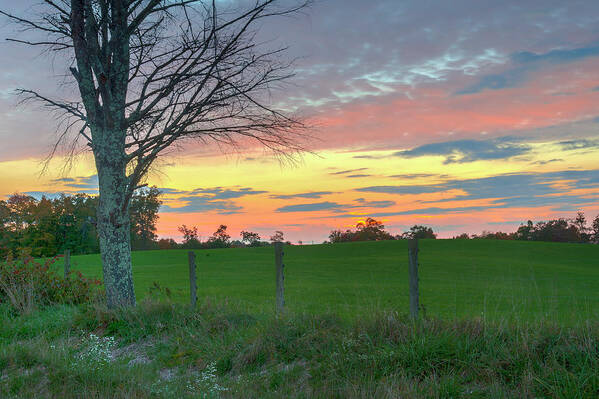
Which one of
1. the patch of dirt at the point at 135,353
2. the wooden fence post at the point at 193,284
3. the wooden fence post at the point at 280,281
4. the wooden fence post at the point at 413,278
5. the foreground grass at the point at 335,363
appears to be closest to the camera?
the foreground grass at the point at 335,363

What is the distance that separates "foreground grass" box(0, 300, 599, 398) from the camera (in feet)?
17.0

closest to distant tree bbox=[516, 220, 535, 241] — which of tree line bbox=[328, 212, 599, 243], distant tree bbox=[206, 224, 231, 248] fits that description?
tree line bbox=[328, 212, 599, 243]

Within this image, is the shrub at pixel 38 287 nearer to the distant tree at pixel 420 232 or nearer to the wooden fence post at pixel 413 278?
the wooden fence post at pixel 413 278

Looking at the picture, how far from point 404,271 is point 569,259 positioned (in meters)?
20.5

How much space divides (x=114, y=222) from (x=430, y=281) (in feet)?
55.8

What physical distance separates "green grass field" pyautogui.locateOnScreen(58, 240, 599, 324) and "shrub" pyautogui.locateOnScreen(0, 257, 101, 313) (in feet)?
9.18

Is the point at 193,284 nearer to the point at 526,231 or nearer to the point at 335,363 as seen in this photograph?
the point at 335,363

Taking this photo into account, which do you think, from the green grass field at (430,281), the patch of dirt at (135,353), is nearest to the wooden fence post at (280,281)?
the green grass field at (430,281)

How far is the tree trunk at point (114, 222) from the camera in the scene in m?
11.1

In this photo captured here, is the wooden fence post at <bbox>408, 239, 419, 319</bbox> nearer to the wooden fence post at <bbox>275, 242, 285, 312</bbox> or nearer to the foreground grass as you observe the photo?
the foreground grass

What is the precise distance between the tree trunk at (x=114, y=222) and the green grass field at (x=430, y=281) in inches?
85.5

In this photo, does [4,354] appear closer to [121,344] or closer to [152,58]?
[121,344]

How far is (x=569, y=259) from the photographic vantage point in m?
41.4

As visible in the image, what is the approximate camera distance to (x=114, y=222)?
11180 millimetres
